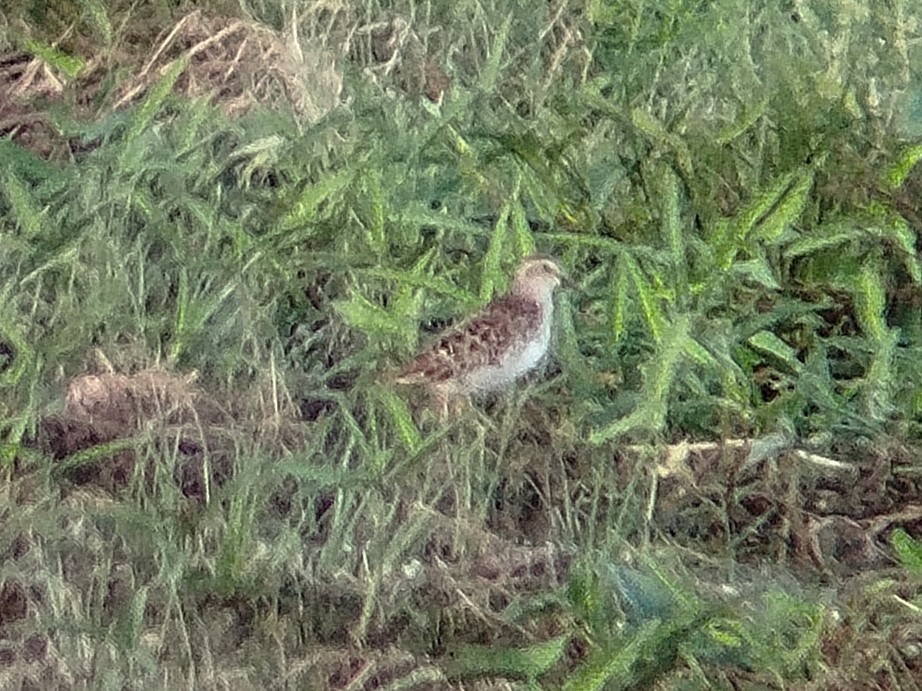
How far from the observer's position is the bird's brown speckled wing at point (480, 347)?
2436 mm

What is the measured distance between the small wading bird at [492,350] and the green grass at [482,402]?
0.15ft

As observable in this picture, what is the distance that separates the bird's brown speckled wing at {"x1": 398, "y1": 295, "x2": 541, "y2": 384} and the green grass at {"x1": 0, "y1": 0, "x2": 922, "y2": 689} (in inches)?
2.3

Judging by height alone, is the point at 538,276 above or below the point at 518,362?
above

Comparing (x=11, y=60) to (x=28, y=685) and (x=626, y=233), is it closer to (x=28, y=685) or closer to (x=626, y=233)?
(x=626, y=233)

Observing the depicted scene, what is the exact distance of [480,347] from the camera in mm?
2465

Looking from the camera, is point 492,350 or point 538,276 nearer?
point 492,350

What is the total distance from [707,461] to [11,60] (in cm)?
197

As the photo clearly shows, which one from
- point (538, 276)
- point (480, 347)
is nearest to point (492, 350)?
point (480, 347)

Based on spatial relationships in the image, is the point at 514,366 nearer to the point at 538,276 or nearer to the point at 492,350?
the point at 492,350

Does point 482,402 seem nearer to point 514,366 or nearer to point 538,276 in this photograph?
point 514,366

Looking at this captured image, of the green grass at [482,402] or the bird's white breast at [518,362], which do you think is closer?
the green grass at [482,402]

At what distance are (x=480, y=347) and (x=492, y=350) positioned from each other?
3cm

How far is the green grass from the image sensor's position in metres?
2.06

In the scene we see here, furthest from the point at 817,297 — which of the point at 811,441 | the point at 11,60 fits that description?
the point at 11,60
